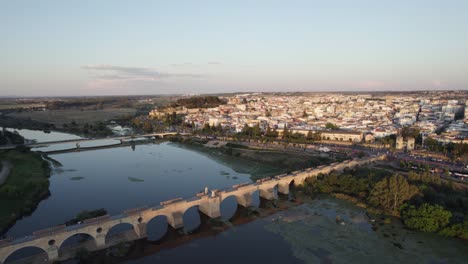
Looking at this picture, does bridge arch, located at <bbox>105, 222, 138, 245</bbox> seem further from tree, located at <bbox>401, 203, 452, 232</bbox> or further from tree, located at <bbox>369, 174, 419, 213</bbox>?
tree, located at <bbox>401, 203, 452, 232</bbox>

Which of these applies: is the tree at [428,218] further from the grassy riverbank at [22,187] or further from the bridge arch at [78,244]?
the grassy riverbank at [22,187]

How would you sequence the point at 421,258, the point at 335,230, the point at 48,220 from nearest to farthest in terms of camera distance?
the point at 421,258
the point at 335,230
the point at 48,220

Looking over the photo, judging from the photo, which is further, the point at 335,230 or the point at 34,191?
the point at 34,191

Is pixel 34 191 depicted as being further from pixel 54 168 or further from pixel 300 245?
pixel 300 245

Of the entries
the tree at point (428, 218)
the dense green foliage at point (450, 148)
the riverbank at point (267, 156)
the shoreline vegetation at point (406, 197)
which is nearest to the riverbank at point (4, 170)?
the riverbank at point (267, 156)

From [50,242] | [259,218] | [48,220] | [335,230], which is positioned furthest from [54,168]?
[335,230]

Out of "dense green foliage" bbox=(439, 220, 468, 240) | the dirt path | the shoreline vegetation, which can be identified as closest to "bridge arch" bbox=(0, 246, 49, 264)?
the dirt path

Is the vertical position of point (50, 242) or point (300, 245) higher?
point (50, 242)
